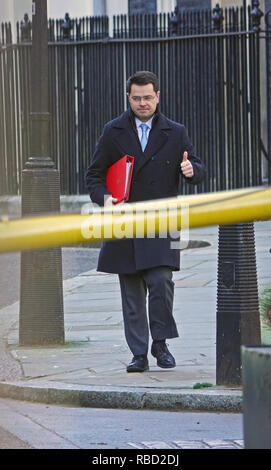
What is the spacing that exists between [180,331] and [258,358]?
6125mm

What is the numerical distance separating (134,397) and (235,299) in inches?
32.9

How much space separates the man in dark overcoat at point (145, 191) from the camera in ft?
26.0

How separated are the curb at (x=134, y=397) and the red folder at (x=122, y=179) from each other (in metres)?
1.17

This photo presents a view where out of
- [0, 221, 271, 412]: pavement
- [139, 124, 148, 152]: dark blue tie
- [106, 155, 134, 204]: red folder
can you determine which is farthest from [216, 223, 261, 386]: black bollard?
[139, 124, 148, 152]: dark blue tie

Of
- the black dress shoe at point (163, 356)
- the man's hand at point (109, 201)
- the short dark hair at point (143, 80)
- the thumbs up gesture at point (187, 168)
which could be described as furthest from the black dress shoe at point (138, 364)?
the short dark hair at point (143, 80)

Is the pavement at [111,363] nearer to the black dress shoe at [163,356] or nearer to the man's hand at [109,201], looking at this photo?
the black dress shoe at [163,356]

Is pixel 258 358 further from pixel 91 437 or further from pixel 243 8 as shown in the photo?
pixel 243 8

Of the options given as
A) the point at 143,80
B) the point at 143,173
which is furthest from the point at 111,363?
the point at 143,80

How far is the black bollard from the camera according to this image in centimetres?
757

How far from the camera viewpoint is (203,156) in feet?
59.5

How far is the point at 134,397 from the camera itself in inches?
289

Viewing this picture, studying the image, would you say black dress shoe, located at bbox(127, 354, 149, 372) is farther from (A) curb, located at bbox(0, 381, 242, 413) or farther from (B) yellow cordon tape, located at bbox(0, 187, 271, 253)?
(B) yellow cordon tape, located at bbox(0, 187, 271, 253)

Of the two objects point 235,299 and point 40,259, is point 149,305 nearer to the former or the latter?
point 235,299

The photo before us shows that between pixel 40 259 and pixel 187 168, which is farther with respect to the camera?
pixel 40 259
